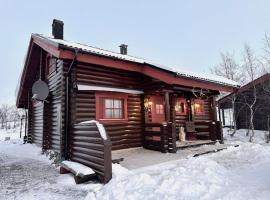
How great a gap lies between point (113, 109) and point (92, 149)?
11.1 feet

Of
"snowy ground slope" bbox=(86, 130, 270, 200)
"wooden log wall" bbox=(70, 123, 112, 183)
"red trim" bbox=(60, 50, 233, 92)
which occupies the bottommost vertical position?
"snowy ground slope" bbox=(86, 130, 270, 200)

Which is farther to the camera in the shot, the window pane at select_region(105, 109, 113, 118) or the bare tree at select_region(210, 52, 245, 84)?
the bare tree at select_region(210, 52, 245, 84)

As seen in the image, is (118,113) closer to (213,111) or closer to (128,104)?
(128,104)

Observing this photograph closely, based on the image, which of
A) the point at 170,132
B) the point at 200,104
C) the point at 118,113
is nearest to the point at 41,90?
the point at 118,113

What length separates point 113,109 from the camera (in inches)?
372

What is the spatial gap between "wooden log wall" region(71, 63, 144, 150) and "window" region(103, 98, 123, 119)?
0.35 meters

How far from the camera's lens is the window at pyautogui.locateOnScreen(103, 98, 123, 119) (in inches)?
364

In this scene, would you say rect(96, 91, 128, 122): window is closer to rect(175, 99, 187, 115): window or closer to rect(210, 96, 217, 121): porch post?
rect(175, 99, 187, 115): window

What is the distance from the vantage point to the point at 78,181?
18.8 feet

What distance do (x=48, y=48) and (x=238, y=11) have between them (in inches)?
4429

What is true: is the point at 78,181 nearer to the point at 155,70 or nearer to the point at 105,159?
the point at 105,159


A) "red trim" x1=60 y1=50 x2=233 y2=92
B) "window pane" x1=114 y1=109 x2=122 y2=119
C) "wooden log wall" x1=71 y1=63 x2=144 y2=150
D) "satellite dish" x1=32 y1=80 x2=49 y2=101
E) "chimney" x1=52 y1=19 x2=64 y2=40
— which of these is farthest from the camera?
"chimney" x1=52 y1=19 x2=64 y2=40

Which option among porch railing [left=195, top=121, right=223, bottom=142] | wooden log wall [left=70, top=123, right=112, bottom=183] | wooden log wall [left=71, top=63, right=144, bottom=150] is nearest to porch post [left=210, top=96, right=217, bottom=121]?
porch railing [left=195, top=121, right=223, bottom=142]

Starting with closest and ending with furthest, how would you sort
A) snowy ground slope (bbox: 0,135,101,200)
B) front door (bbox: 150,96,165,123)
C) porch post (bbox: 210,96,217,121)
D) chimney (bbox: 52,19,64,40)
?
snowy ground slope (bbox: 0,135,101,200) < chimney (bbox: 52,19,64,40) < front door (bbox: 150,96,165,123) < porch post (bbox: 210,96,217,121)
